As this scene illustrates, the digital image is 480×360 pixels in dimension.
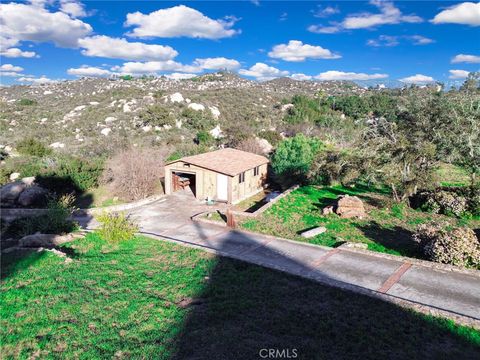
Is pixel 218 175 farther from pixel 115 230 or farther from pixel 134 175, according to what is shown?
pixel 115 230

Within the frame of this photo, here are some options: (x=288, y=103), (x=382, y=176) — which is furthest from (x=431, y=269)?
(x=288, y=103)

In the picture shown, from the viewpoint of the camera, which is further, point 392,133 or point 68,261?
point 392,133

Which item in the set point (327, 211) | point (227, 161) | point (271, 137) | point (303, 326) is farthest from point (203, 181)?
point (271, 137)

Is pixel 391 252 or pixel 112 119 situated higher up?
pixel 112 119

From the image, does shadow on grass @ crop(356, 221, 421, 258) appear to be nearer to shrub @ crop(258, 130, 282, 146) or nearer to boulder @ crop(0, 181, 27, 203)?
boulder @ crop(0, 181, 27, 203)

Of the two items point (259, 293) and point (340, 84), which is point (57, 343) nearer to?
point (259, 293)

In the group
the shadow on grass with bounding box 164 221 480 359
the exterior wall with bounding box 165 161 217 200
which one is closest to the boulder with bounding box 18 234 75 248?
the shadow on grass with bounding box 164 221 480 359
